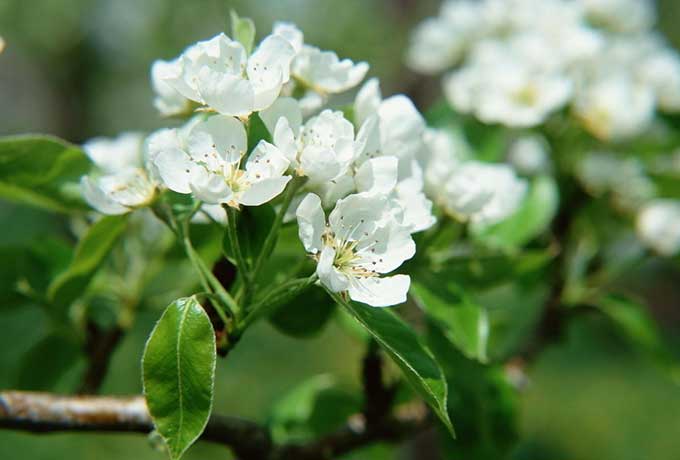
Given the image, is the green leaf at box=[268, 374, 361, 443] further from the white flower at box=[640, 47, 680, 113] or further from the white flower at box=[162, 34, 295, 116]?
the white flower at box=[640, 47, 680, 113]

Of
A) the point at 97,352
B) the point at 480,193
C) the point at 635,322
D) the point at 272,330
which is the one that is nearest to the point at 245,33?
the point at 480,193

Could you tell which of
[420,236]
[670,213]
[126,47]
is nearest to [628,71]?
[670,213]

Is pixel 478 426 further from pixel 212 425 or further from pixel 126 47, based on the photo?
pixel 126 47

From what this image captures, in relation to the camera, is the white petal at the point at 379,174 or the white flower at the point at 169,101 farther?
the white flower at the point at 169,101

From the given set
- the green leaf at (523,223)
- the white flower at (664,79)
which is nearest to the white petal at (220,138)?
the green leaf at (523,223)

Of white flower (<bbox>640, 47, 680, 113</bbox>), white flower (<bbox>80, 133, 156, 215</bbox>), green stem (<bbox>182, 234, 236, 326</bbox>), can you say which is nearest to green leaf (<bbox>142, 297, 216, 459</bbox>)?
green stem (<bbox>182, 234, 236, 326</bbox>)

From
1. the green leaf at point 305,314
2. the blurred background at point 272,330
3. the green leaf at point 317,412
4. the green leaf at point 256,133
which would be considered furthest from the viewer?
the blurred background at point 272,330

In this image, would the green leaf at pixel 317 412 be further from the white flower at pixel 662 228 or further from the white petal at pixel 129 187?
the white flower at pixel 662 228
